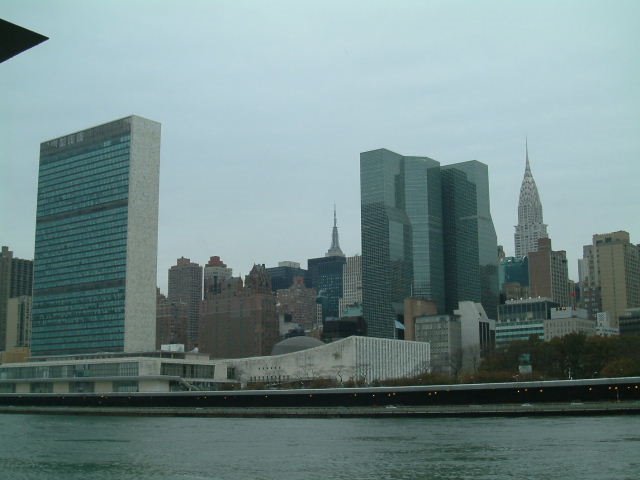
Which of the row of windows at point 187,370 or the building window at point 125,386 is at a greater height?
the row of windows at point 187,370

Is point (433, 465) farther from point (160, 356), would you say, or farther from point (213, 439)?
point (160, 356)

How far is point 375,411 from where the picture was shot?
12756 centimetres

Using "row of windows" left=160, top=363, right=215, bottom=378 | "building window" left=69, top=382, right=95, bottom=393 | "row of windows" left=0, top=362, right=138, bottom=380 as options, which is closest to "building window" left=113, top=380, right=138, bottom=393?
"row of windows" left=0, top=362, right=138, bottom=380

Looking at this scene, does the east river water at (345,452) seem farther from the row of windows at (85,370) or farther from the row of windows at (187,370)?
the row of windows at (187,370)

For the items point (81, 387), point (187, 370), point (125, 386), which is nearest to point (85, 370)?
point (81, 387)

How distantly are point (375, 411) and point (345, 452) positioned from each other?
207 feet

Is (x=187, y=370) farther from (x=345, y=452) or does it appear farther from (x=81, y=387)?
(x=345, y=452)

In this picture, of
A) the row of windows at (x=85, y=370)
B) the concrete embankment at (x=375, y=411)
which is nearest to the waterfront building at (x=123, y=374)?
the row of windows at (x=85, y=370)

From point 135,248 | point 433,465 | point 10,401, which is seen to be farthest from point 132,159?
point 433,465

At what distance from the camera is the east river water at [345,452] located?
51344mm

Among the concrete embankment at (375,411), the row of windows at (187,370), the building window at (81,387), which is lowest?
the concrete embankment at (375,411)

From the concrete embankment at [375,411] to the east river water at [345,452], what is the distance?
10687mm

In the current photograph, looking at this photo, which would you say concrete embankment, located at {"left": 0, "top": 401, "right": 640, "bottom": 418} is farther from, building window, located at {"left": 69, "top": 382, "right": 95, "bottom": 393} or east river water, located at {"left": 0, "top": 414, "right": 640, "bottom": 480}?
east river water, located at {"left": 0, "top": 414, "right": 640, "bottom": 480}

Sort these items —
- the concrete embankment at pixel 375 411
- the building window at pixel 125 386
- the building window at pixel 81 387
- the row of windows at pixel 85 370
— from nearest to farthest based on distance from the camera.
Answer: the concrete embankment at pixel 375 411 → the building window at pixel 125 386 → the row of windows at pixel 85 370 → the building window at pixel 81 387
